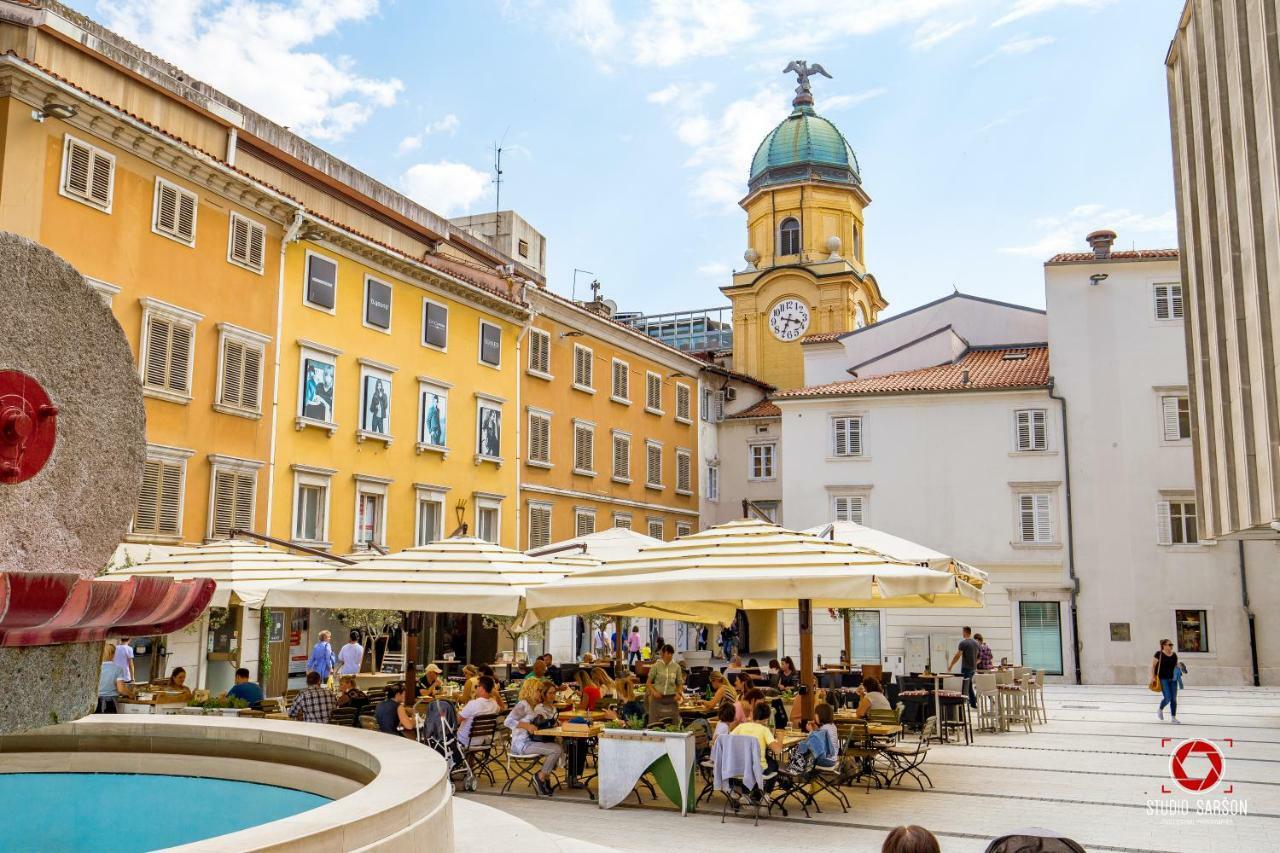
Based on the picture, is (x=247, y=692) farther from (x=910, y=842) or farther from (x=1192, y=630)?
(x=1192, y=630)

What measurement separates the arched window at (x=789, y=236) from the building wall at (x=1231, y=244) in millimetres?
26620

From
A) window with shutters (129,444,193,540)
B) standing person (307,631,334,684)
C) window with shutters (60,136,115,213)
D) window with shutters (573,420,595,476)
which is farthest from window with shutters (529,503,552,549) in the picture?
window with shutters (60,136,115,213)

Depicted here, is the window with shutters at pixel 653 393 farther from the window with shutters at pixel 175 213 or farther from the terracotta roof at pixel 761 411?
the window with shutters at pixel 175 213

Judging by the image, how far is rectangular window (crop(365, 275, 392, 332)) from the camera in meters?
29.8

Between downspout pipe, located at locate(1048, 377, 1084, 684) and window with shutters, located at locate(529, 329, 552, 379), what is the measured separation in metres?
16.4

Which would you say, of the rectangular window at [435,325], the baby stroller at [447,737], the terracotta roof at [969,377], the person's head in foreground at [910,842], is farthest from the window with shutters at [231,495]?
the person's head in foreground at [910,842]

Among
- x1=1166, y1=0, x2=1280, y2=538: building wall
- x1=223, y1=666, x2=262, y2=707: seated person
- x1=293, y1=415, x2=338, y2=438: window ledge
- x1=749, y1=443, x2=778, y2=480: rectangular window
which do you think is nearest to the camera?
x1=223, y1=666, x2=262, y2=707: seated person

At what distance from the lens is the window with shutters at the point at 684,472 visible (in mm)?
45438

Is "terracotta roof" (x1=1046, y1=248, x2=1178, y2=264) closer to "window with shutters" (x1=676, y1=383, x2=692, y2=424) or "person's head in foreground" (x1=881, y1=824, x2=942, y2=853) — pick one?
"window with shutters" (x1=676, y1=383, x2=692, y2=424)

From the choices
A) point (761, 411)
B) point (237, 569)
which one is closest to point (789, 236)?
point (761, 411)

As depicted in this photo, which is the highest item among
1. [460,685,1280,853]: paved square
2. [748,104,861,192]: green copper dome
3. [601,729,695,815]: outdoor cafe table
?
[748,104,861,192]: green copper dome

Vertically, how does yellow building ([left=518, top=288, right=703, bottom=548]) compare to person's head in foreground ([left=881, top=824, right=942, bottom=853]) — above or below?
above

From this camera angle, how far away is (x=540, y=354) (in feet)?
121

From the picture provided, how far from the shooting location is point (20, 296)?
5832mm
